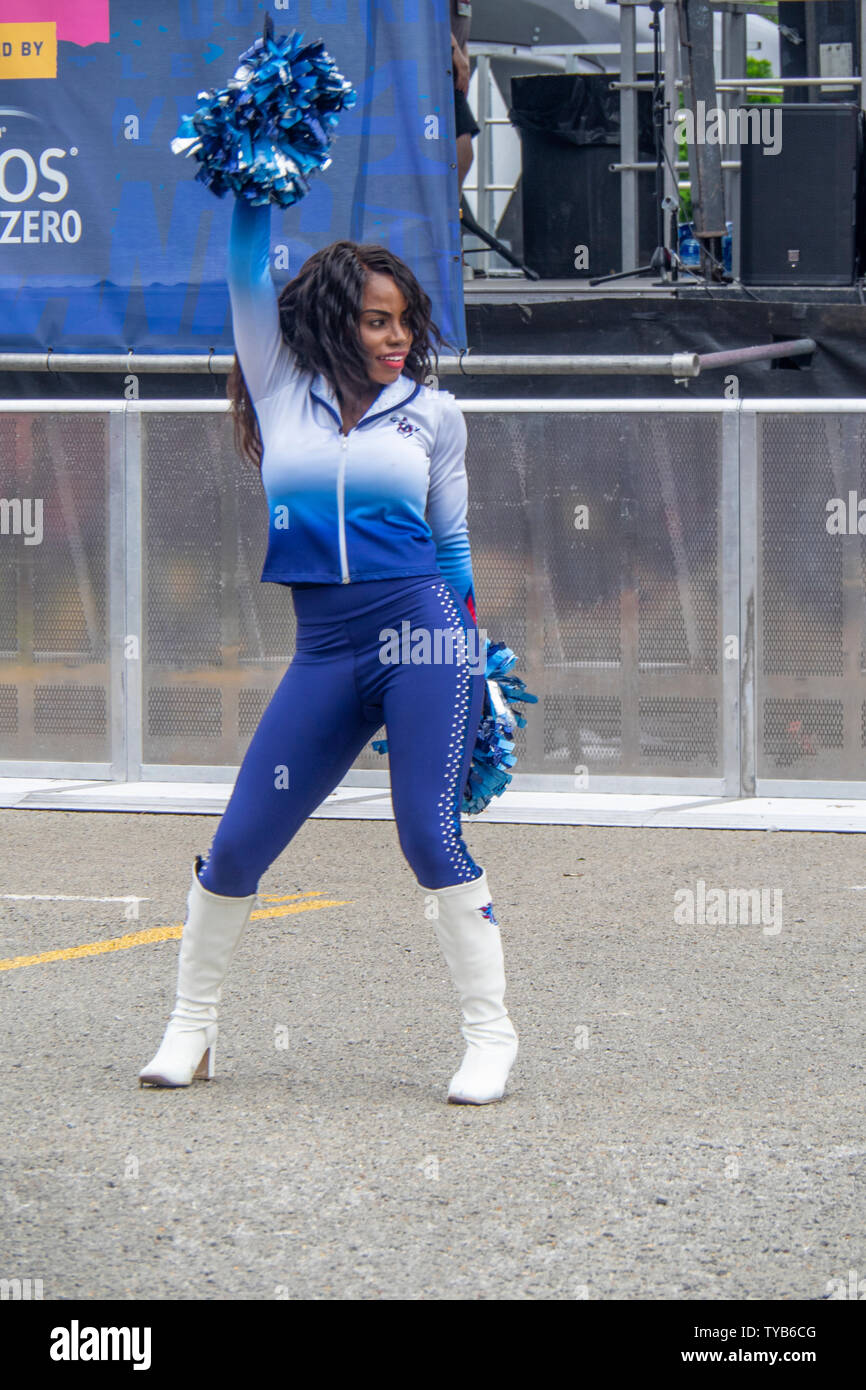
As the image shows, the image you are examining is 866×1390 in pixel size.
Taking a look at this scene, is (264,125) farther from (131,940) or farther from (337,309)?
(131,940)

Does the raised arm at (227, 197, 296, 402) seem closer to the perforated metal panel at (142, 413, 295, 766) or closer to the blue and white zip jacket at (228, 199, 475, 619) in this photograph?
the blue and white zip jacket at (228, 199, 475, 619)

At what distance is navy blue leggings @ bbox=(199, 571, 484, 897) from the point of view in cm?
450

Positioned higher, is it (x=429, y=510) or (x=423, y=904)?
(x=429, y=510)

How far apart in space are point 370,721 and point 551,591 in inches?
189

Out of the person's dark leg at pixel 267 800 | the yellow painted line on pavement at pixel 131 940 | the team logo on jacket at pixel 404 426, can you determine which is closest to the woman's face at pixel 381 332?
the team logo on jacket at pixel 404 426

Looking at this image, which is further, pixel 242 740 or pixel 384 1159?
pixel 242 740

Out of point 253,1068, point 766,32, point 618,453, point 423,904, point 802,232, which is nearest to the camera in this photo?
point 253,1068

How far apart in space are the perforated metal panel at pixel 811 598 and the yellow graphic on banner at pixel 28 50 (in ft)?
13.8

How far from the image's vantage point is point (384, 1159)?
4.27 m

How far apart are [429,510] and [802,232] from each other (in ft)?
23.6

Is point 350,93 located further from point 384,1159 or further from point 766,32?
point 766,32

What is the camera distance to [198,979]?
4699 millimetres

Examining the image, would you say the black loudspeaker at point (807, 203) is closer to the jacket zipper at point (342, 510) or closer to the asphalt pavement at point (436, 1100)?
the asphalt pavement at point (436, 1100)
